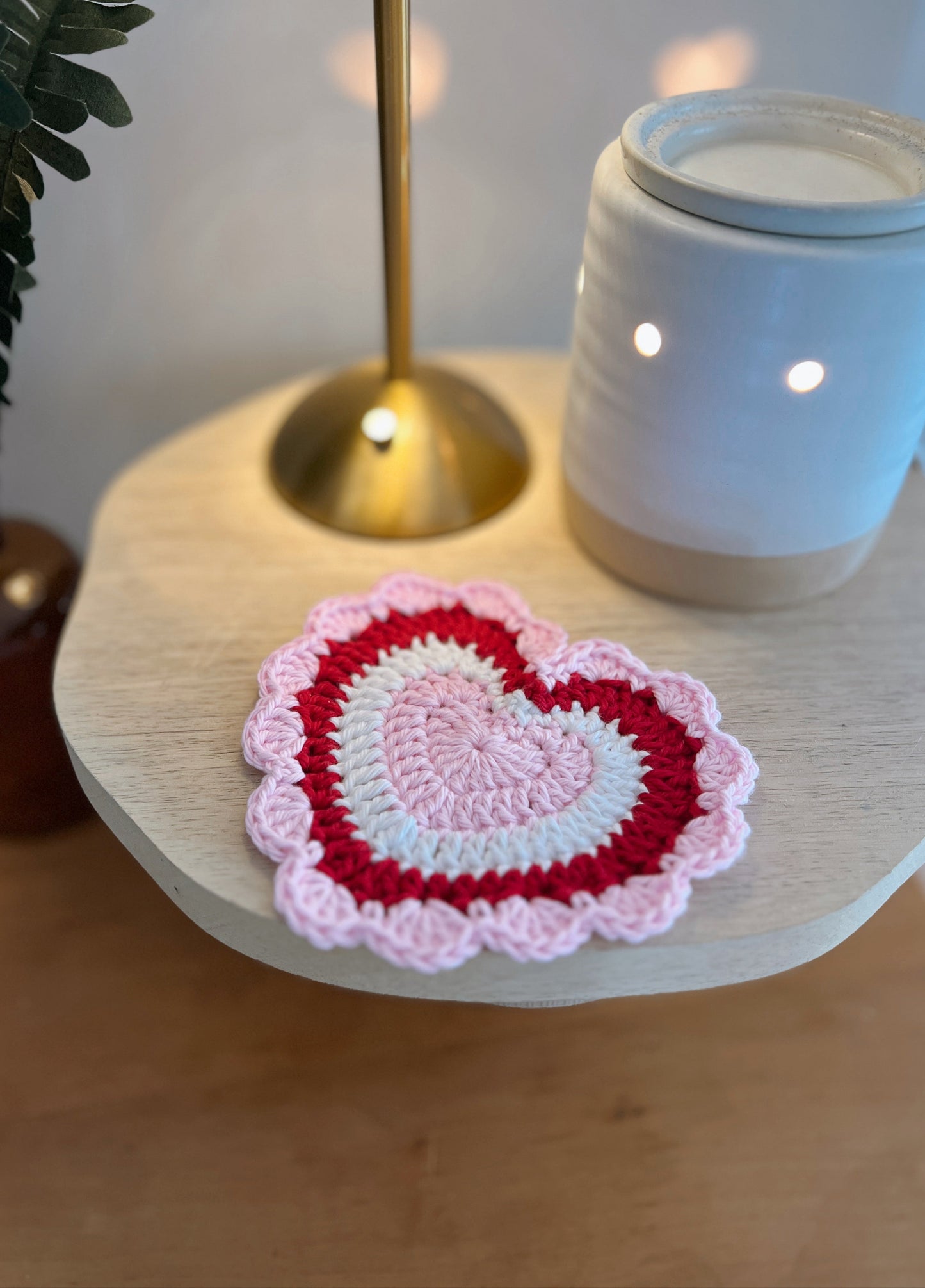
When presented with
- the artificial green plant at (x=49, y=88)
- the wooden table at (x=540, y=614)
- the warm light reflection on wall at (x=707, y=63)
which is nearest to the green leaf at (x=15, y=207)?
the artificial green plant at (x=49, y=88)

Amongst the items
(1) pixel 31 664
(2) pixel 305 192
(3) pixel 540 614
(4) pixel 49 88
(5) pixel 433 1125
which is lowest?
(5) pixel 433 1125

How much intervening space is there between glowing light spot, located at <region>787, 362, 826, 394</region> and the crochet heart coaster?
0.47 ft

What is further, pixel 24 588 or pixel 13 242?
Answer: pixel 24 588

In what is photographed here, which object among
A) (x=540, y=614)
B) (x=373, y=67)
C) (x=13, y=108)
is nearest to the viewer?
(x=13, y=108)

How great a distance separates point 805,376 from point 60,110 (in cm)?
38

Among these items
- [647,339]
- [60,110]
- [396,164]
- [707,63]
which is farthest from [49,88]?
[707,63]

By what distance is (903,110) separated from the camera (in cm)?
68

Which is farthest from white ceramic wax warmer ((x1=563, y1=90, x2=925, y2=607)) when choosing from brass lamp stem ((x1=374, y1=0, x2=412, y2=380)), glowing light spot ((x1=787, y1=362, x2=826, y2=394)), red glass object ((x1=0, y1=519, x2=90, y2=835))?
red glass object ((x1=0, y1=519, x2=90, y2=835))

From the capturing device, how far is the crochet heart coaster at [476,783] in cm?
40

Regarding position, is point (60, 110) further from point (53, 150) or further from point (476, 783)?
point (476, 783)

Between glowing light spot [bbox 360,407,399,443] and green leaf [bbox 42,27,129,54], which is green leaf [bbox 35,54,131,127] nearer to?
green leaf [bbox 42,27,129,54]

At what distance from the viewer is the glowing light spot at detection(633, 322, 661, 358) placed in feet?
1.53

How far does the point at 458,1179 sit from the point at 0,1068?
0.97ft

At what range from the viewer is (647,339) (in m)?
0.47
